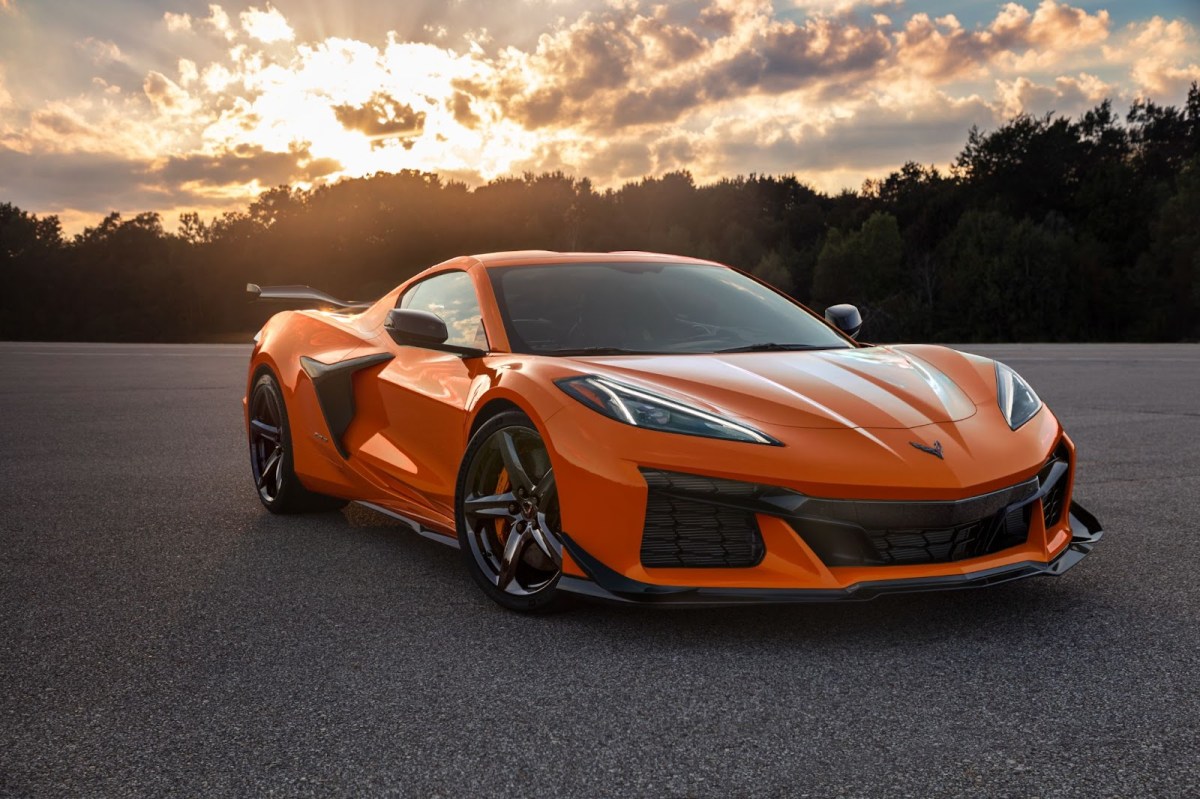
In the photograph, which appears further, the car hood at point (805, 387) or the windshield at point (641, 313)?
the windshield at point (641, 313)

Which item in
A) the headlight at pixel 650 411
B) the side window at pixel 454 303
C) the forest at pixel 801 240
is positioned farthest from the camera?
the forest at pixel 801 240

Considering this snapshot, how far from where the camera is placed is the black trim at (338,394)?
5.06 meters

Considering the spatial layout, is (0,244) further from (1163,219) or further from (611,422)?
(611,422)

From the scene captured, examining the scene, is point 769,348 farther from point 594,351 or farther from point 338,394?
point 338,394

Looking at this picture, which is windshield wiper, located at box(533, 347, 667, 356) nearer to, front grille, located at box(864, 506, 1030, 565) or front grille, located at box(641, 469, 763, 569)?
front grille, located at box(641, 469, 763, 569)

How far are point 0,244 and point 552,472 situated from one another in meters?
83.8

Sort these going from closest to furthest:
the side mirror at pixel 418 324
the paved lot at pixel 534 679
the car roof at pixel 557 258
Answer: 1. the paved lot at pixel 534 679
2. the side mirror at pixel 418 324
3. the car roof at pixel 557 258

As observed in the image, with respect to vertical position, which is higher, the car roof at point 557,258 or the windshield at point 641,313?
the car roof at point 557,258

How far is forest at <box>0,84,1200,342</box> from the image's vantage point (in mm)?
58500

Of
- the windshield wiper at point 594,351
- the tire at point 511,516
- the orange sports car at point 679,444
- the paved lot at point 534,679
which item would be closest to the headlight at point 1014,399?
the orange sports car at point 679,444

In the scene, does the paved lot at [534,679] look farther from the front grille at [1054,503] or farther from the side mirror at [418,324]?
the side mirror at [418,324]

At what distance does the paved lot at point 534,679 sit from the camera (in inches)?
96.7

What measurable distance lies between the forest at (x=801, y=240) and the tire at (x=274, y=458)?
47693 millimetres

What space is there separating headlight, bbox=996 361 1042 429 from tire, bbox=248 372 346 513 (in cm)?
322
